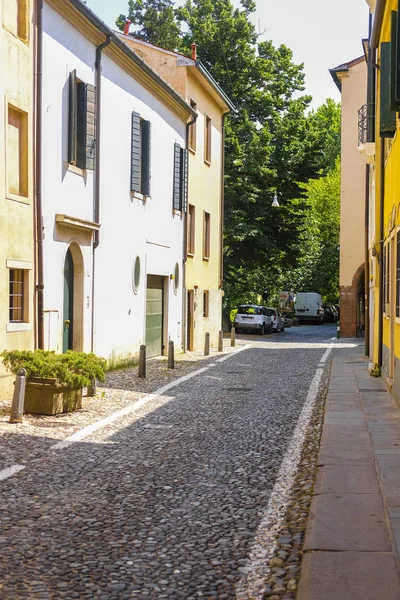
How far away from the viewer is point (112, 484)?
23.5 ft

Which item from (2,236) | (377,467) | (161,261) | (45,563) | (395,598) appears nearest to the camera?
(395,598)

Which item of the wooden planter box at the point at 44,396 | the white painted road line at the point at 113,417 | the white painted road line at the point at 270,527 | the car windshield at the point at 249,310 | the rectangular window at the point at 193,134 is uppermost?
the rectangular window at the point at 193,134

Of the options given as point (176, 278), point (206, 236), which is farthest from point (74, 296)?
point (206, 236)

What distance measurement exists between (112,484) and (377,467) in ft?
8.10

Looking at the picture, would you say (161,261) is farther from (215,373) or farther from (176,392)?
(176,392)

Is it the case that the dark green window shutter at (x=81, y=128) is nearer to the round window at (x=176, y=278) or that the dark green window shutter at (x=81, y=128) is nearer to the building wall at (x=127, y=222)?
the building wall at (x=127, y=222)

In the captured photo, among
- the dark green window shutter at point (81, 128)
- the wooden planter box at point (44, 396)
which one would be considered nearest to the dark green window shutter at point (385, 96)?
the dark green window shutter at point (81, 128)

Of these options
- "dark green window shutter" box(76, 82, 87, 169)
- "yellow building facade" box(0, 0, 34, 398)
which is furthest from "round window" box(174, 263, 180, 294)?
"yellow building facade" box(0, 0, 34, 398)

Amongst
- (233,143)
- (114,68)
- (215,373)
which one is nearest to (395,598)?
(215,373)

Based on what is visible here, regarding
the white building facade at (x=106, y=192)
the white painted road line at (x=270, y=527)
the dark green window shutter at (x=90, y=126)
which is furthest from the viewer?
the dark green window shutter at (x=90, y=126)

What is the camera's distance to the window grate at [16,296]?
12.8 metres

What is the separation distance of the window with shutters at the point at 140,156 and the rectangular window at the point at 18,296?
664cm

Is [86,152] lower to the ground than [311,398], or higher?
higher

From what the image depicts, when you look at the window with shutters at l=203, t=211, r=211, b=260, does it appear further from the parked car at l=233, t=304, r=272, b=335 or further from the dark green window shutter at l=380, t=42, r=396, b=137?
the dark green window shutter at l=380, t=42, r=396, b=137
